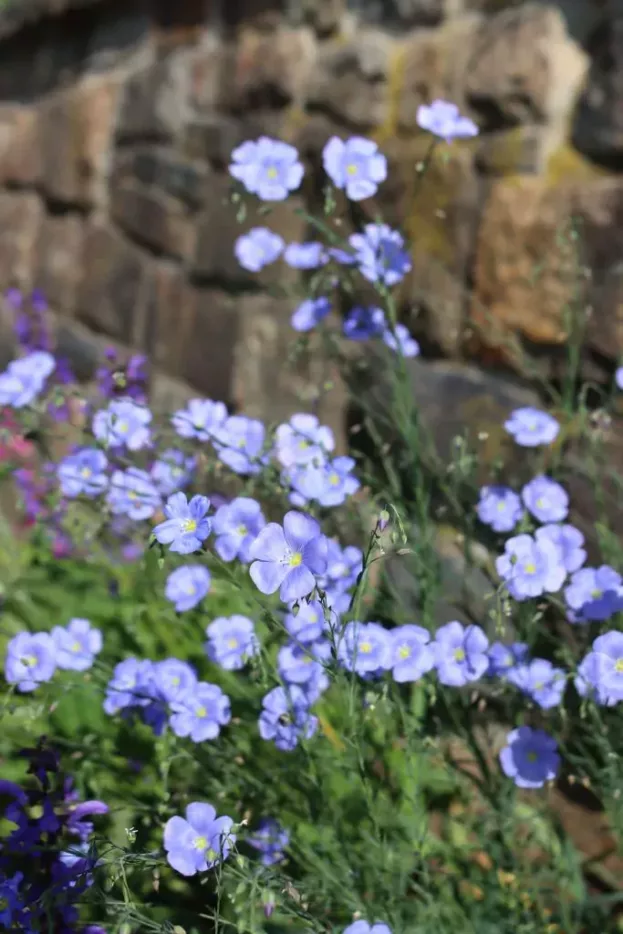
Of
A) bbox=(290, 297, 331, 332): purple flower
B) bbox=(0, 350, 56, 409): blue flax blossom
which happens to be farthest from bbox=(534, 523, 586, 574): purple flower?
bbox=(0, 350, 56, 409): blue flax blossom

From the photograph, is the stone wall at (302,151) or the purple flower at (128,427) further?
the stone wall at (302,151)

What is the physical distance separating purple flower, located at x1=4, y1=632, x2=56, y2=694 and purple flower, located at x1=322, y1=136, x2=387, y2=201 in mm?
940

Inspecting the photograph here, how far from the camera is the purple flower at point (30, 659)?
150cm

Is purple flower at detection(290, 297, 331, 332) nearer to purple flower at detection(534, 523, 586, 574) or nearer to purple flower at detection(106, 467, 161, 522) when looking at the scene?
purple flower at detection(106, 467, 161, 522)

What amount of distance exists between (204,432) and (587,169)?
95 centimetres

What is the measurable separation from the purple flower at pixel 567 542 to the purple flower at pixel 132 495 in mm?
711

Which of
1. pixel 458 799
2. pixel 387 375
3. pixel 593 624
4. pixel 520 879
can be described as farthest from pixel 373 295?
pixel 520 879

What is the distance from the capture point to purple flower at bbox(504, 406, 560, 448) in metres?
1.64

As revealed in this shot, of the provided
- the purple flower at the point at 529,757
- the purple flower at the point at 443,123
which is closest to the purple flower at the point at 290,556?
the purple flower at the point at 529,757

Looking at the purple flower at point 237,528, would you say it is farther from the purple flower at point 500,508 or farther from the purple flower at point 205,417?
the purple flower at point 500,508

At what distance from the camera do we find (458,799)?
1852 millimetres

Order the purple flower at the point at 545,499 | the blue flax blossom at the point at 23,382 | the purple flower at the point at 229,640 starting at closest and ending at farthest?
the purple flower at the point at 229,640 < the purple flower at the point at 545,499 < the blue flax blossom at the point at 23,382

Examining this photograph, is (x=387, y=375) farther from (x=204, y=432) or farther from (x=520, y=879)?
(x=520, y=879)

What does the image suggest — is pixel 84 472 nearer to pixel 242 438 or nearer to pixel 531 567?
pixel 242 438
